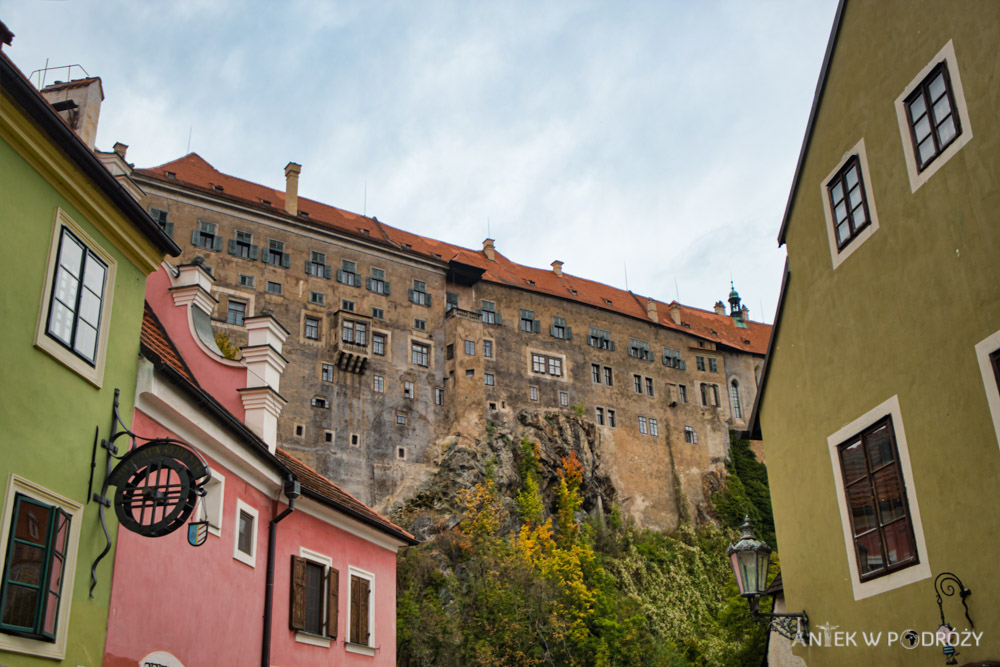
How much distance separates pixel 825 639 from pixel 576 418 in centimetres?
4732

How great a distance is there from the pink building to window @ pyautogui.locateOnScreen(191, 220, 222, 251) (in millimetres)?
30178

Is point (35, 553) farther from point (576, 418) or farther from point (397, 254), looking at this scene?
point (576, 418)

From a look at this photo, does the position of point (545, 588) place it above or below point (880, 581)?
above

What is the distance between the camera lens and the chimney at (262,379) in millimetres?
15414

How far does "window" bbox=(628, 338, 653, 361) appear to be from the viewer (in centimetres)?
6319

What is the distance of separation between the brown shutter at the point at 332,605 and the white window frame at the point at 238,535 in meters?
2.29

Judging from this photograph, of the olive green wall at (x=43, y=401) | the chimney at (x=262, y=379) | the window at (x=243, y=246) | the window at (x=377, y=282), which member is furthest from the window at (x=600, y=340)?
the olive green wall at (x=43, y=401)

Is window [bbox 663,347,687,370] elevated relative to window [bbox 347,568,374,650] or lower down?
elevated

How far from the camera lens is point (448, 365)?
175ft

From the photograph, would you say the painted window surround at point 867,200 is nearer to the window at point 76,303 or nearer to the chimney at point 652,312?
the window at point 76,303

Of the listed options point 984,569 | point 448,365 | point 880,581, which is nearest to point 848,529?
point 880,581

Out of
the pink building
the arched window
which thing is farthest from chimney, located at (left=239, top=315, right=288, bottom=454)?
the arched window

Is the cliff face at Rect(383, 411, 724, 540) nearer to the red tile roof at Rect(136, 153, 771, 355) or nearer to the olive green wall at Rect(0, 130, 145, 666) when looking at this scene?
the red tile roof at Rect(136, 153, 771, 355)

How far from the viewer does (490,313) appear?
56781mm
